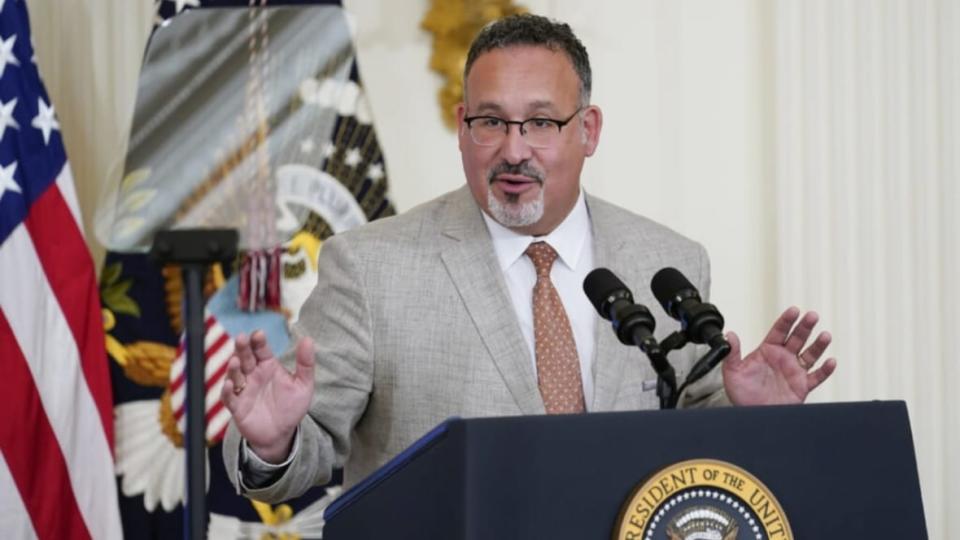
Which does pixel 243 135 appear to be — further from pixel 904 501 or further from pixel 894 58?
pixel 904 501

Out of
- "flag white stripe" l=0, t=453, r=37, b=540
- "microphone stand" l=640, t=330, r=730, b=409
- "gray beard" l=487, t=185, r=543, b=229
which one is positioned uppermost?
"gray beard" l=487, t=185, r=543, b=229

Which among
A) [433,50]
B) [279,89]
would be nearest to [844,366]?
[433,50]

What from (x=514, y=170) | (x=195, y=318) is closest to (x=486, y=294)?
(x=514, y=170)

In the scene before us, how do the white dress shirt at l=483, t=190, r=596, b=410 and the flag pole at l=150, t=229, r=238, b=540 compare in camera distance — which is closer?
the flag pole at l=150, t=229, r=238, b=540

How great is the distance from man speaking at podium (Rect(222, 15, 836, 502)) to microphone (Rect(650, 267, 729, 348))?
61 centimetres

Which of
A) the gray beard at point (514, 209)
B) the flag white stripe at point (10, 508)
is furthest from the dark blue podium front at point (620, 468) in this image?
the flag white stripe at point (10, 508)

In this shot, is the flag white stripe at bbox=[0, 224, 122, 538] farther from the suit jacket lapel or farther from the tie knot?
the tie knot

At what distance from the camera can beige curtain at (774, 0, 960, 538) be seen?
4.85 m

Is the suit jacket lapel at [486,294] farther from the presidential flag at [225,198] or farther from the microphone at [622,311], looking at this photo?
the presidential flag at [225,198]

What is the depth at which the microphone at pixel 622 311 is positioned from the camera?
2.21 metres

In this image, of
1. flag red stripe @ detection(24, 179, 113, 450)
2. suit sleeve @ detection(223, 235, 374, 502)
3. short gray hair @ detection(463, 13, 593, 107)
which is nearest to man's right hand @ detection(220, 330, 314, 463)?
suit sleeve @ detection(223, 235, 374, 502)

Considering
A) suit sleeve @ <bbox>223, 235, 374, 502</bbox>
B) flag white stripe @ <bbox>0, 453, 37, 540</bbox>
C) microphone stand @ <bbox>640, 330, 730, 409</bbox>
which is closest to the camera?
microphone stand @ <bbox>640, 330, 730, 409</bbox>

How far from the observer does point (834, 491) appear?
6.55 ft

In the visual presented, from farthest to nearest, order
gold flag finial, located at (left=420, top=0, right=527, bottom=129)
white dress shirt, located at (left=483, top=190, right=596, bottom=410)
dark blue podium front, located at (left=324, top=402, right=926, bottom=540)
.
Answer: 1. gold flag finial, located at (left=420, top=0, right=527, bottom=129)
2. white dress shirt, located at (left=483, top=190, right=596, bottom=410)
3. dark blue podium front, located at (left=324, top=402, right=926, bottom=540)
